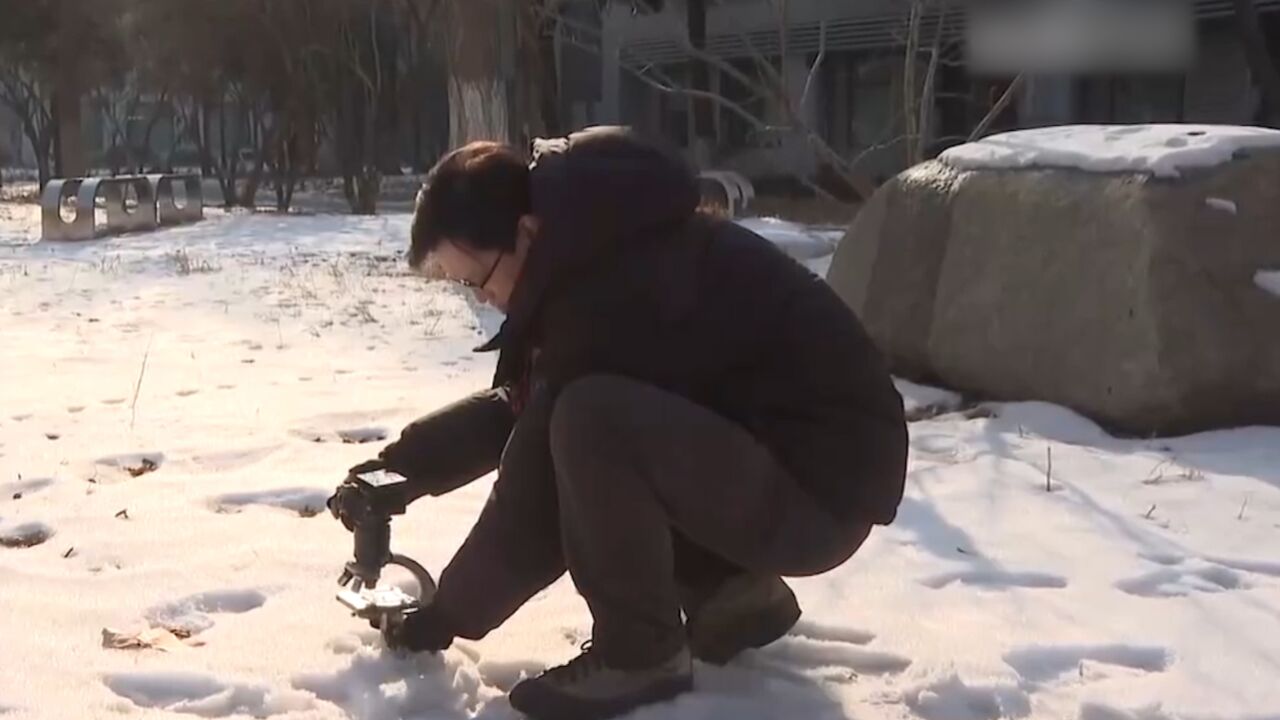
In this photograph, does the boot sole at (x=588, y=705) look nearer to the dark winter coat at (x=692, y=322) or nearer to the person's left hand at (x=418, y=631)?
the person's left hand at (x=418, y=631)

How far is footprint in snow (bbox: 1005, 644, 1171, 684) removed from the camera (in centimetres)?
275

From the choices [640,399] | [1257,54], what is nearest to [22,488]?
[640,399]

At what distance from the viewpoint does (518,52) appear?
12.2 metres

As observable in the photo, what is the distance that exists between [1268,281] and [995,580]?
2031mm

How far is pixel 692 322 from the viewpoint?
92.9 inches

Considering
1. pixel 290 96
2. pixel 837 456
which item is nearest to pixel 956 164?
pixel 837 456

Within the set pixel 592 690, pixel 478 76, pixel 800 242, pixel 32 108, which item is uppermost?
pixel 478 76

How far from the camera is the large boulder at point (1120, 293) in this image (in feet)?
15.4

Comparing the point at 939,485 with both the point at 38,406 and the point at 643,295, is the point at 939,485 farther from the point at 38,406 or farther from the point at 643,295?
the point at 38,406

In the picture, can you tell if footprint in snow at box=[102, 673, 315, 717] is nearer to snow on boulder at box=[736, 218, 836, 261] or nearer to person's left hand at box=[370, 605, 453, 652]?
person's left hand at box=[370, 605, 453, 652]

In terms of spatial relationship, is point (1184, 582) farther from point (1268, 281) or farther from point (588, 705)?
point (1268, 281)

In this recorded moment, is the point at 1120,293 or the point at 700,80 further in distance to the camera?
the point at 700,80

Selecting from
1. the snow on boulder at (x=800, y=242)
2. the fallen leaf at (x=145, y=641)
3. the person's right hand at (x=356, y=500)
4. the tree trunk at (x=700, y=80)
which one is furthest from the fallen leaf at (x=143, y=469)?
the tree trunk at (x=700, y=80)

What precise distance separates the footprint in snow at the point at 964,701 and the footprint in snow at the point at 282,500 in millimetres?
1803
